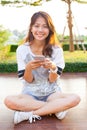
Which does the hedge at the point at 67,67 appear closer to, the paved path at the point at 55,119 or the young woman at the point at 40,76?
the paved path at the point at 55,119

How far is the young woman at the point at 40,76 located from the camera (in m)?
3.28

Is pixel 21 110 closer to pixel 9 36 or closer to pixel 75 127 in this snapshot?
pixel 75 127

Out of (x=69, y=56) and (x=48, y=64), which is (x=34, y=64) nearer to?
(x=48, y=64)

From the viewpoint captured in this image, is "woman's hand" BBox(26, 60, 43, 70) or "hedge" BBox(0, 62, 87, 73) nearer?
"woman's hand" BBox(26, 60, 43, 70)

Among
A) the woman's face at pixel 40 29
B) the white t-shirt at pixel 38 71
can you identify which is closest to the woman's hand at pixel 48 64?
the white t-shirt at pixel 38 71

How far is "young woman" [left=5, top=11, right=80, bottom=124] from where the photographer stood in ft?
10.8

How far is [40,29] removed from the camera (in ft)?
10.9

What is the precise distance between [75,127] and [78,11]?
5.85 metres

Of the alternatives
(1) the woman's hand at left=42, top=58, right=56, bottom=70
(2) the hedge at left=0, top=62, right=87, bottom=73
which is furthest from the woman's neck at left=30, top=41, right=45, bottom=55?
(2) the hedge at left=0, top=62, right=87, bottom=73

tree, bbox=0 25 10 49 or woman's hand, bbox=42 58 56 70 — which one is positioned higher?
woman's hand, bbox=42 58 56 70

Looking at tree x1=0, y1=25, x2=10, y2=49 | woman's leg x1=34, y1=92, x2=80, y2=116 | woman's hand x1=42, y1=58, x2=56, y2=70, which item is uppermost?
woman's hand x1=42, y1=58, x2=56, y2=70

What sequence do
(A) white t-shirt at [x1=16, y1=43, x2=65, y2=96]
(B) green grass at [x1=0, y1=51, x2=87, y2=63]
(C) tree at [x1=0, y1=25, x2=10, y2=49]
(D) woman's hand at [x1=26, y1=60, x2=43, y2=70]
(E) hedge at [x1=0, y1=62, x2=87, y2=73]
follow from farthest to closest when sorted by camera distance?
1. (C) tree at [x1=0, y1=25, x2=10, y2=49]
2. (B) green grass at [x1=0, y1=51, x2=87, y2=63]
3. (E) hedge at [x1=0, y1=62, x2=87, y2=73]
4. (A) white t-shirt at [x1=16, y1=43, x2=65, y2=96]
5. (D) woman's hand at [x1=26, y1=60, x2=43, y2=70]

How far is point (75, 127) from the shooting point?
3174 millimetres

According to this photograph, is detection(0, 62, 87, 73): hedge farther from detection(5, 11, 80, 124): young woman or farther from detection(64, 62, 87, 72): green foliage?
detection(5, 11, 80, 124): young woman
